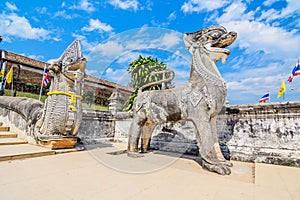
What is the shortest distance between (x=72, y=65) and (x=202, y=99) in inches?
136

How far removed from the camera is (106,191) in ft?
6.54

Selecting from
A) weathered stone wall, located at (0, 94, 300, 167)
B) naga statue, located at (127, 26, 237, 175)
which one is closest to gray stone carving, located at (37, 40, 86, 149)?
weathered stone wall, located at (0, 94, 300, 167)

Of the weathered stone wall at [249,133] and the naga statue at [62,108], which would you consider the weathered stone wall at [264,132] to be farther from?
the naga statue at [62,108]

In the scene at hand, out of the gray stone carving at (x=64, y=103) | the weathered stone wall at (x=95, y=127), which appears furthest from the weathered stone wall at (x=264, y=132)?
the weathered stone wall at (x=95, y=127)

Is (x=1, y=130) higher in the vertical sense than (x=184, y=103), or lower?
lower

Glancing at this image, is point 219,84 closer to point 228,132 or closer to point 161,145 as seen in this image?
point 228,132

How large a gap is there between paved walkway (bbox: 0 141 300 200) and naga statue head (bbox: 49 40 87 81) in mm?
2291

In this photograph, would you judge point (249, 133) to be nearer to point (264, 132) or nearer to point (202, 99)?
point (264, 132)

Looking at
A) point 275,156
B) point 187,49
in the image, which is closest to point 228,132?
point 275,156

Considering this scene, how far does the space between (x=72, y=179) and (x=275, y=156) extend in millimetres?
4254

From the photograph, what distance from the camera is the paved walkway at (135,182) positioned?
1.92 m

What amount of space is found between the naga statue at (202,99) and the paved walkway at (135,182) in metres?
0.47

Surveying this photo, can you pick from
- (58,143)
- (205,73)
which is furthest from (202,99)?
(58,143)

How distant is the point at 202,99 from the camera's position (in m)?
3.40
